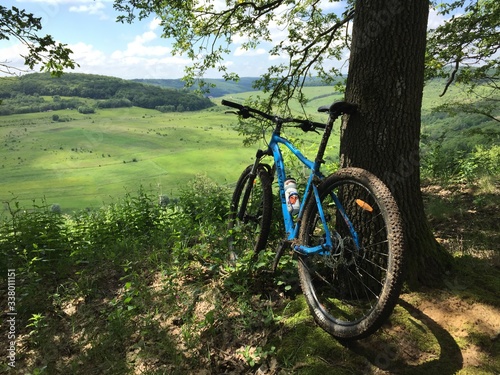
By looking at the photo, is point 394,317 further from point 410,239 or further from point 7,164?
point 7,164

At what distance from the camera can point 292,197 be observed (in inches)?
126

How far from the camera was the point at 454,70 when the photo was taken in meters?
9.05

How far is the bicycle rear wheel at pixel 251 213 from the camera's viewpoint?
3515 millimetres

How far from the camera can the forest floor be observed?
2271 millimetres

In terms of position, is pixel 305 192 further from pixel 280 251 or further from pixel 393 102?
pixel 393 102

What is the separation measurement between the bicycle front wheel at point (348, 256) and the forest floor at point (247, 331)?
19cm

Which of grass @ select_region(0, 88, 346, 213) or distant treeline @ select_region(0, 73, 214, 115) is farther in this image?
distant treeline @ select_region(0, 73, 214, 115)

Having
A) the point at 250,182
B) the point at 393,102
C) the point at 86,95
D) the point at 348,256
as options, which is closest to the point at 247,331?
the point at 348,256

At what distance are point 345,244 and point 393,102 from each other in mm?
1309

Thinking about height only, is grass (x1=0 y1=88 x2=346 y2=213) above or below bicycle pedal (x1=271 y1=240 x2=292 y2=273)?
below

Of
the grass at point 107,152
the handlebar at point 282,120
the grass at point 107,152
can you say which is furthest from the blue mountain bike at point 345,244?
the grass at point 107,152

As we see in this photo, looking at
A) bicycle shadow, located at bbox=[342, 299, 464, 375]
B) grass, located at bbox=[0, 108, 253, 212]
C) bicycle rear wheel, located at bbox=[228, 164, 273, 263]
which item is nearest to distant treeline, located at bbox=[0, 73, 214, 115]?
grass, located at bbox=[0, 108, 253, 212]

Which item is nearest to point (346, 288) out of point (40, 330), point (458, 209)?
point (40, 330)

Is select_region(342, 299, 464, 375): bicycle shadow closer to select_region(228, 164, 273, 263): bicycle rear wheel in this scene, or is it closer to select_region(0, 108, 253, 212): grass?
select_region(228, 164, 273, 263): bicycle rear wheel
